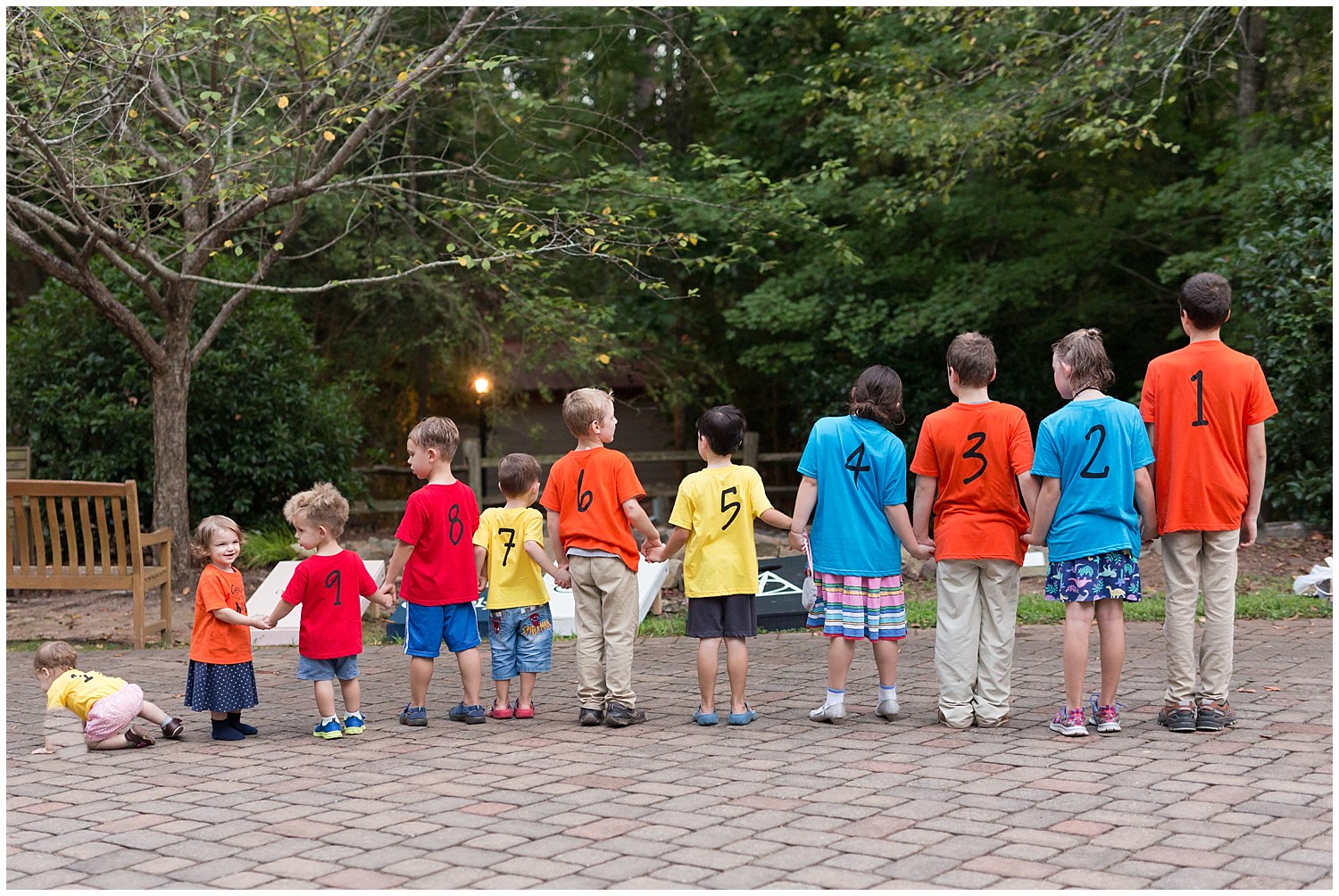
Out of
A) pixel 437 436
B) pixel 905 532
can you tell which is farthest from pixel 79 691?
pixel 905 532

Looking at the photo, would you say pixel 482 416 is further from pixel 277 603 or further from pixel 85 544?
pixel 85 544

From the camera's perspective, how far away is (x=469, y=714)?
596 centimetres

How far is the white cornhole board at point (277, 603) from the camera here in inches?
340

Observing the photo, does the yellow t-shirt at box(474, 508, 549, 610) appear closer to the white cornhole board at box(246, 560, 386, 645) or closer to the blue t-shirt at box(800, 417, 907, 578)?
the blue t-shirt at box(800, 417, 907, 578)

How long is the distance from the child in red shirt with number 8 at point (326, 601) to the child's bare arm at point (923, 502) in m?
2.34

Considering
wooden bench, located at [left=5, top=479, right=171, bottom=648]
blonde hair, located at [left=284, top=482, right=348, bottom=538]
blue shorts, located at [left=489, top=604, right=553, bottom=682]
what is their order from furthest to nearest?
1. wooden bench, located at [left=5, top=479, right=171, bottom=648]
2. blue shorts, located at [left=489, top=604, right=553, bottom=682]
3. blonde hair, located at [left=284, top=482, right=348, bottom=538]

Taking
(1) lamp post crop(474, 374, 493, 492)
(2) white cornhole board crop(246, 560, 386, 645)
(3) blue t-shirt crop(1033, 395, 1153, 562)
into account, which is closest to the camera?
(3) blue t-shirt crop(1033, 395, 1153, 562)

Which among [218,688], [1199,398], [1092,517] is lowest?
[218,688]

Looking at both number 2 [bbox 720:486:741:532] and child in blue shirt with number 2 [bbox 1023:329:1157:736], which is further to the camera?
number 2 [bbox 720:486:741:532]

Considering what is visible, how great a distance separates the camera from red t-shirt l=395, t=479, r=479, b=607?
19.3 ft

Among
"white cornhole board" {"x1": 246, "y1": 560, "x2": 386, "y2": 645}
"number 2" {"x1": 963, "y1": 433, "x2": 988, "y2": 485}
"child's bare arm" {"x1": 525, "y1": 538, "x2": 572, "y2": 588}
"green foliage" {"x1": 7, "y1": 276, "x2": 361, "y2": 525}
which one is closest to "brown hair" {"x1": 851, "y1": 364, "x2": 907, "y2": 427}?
"number 2" {"x1": 963, "y1": 433, "x2": 988, "y2": 485}

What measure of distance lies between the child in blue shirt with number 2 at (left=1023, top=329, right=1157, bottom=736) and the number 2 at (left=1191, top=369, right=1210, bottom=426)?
0.75ft

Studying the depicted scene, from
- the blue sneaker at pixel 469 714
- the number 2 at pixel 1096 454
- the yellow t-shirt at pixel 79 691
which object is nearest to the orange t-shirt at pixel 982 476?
the number 2 at pixel 1096 454

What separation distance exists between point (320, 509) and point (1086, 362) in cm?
335
